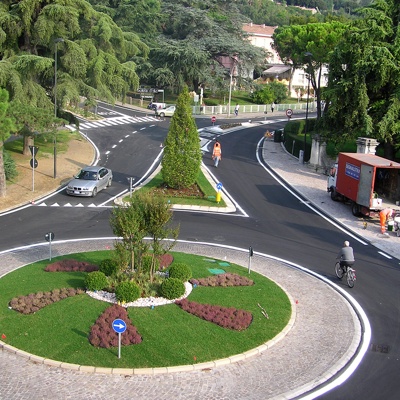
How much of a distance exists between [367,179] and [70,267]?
1640 centimetres

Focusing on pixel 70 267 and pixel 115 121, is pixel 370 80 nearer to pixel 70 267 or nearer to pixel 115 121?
pixel 70 267

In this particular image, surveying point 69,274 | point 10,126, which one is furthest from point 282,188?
point 69,274

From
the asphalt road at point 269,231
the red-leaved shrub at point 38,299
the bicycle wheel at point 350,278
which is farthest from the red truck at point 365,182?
the red-leaved shrub at point 38,299

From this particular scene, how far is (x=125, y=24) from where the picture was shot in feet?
291

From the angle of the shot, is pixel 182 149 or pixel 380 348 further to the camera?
pixel 182 149

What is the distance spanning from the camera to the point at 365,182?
29.0 meters

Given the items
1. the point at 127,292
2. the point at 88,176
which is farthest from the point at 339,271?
the point at 88,176

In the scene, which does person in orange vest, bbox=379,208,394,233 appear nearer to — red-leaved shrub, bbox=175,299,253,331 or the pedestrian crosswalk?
red-leaved shrub, bbox=175,299,253,331

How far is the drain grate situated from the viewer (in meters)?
14.8

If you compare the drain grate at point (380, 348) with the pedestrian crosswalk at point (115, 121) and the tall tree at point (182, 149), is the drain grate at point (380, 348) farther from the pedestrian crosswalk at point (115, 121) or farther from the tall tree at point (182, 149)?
the pedestrian crosswalk at point (115, 121)

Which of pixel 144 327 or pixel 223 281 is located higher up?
pixel 223 281

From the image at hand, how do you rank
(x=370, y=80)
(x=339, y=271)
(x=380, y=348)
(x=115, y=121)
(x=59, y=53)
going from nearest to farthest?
(x=380, y=348) < (x=339, y=271) < (x=370, y=80) < (x=59, y=53) < (x=115, y=121)

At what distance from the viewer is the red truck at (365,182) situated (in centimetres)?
2870

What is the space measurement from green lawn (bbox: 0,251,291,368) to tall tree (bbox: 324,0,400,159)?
21610 mm
